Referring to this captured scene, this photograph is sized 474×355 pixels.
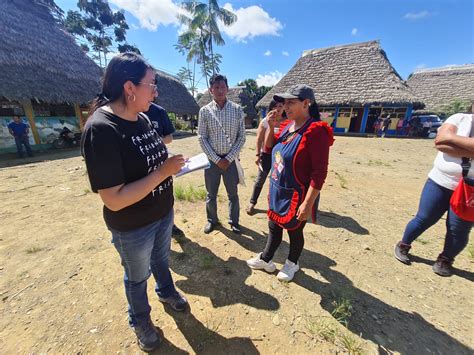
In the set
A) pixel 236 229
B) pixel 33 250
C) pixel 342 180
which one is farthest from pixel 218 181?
pixel 342 180

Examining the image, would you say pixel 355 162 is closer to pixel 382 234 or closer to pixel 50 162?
pixel 382 234

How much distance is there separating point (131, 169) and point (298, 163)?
4.02ft

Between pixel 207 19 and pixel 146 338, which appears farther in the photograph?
pixel 207 19

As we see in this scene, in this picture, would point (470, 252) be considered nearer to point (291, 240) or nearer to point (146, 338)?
point (291, 240)

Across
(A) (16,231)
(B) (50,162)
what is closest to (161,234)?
(A) (16,231)

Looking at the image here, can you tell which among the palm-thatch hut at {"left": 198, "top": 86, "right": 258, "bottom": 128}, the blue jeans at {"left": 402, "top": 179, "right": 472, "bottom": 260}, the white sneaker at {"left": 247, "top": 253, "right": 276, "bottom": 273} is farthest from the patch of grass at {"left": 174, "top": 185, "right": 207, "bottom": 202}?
the palm-thatch hut at {"left": 198, "top": 86, "right": 258, "bottom": 128}

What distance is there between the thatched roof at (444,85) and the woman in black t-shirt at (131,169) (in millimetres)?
24216

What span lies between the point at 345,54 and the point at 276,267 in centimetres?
1983

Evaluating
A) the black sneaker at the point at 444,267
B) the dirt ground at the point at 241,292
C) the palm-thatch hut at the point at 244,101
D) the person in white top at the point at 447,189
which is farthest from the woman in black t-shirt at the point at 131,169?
the palm-thatch hut at the point at 244,101

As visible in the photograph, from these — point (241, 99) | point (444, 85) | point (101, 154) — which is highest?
point (444, 85)

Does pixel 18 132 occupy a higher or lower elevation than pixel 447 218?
higher

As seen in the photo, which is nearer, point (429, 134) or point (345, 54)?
point (429, 134)

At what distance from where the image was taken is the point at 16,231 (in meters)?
3.05

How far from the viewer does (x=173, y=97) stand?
1894 centimetres
